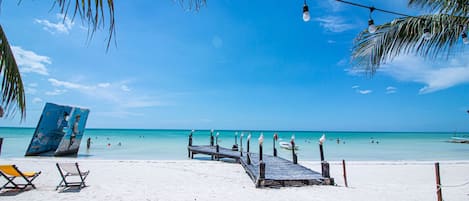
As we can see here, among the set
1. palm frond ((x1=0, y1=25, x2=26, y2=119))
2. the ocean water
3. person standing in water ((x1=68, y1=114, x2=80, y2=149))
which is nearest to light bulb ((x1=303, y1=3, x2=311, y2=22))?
palm frond ((x1=0, y1=25, x2=26, y2=119))

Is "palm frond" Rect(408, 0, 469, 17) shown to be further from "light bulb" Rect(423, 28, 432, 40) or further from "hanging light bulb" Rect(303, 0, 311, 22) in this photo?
"hanging light bulb" Rect(303, 0, 311, 22)

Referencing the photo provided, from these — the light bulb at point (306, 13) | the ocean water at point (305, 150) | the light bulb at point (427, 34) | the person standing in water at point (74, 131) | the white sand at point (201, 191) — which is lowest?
the ocean water at point (305, 150)

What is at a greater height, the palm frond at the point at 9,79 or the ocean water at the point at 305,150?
the palm frond at the point at 9,79

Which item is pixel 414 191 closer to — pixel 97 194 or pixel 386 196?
pixel 386 196

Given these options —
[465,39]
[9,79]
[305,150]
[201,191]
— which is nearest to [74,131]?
[201,191]

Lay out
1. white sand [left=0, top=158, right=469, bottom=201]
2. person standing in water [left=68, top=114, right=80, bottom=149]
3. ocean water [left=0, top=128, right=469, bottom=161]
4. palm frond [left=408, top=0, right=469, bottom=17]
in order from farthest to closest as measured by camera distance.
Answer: ocean water [left=0, top=128, right=469, bottom=161], person standing in water [left=68, top=114, right=80, bottom=149], white sand [left=0, top=158, right=469, bottom=201], palm frond [left=408, top=0, right=469, bottom=17]

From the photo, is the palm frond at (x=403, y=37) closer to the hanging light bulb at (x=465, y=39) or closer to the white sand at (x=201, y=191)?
the hanging light bulb at (x=465, y=39)

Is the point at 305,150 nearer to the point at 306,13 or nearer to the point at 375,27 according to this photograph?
the point at 375,27

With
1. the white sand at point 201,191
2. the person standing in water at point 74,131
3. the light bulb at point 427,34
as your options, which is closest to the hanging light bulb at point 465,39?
the light bulb at point 427,34

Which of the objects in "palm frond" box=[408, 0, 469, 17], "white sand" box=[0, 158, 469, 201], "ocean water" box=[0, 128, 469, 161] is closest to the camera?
"palm frond" box=[408, 0, 469, 17]

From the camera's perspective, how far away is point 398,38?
149 inches

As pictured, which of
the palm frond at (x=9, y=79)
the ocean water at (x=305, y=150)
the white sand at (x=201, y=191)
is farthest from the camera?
the ocean water at (x=305, y=150)

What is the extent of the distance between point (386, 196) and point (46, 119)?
64.0 feet

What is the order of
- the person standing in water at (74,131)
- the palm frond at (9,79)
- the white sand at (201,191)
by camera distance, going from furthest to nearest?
the person standing in water at (74,131) < the white sand at (201,191) < the palm frond at (9,79)
